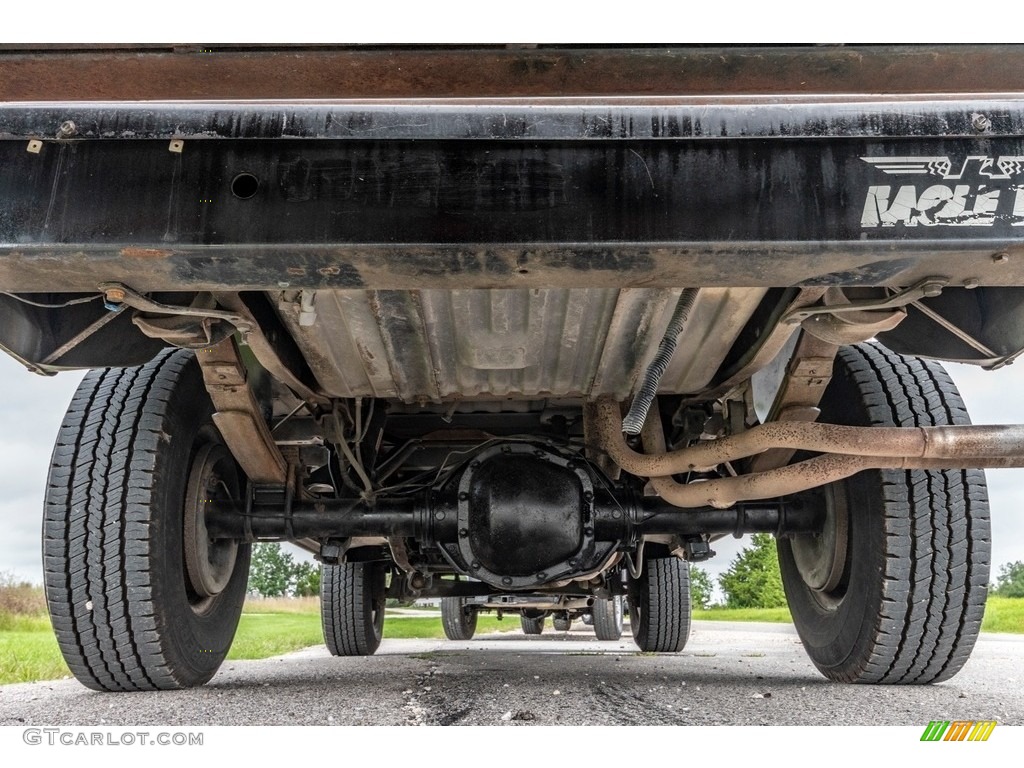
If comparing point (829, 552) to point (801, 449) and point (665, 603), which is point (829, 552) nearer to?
point (801, 449)

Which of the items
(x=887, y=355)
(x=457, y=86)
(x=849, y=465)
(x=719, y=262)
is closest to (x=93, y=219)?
(x=457, y=86)

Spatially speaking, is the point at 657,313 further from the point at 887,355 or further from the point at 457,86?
the point at 887,355

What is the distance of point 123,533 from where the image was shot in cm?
201

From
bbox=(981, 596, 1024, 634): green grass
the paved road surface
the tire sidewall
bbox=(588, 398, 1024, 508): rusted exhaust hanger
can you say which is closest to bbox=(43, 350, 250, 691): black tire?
the tire sidewall

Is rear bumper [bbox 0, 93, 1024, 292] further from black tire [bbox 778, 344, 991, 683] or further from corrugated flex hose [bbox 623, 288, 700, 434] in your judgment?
black tire [bbox 778, 344, 991, 683]

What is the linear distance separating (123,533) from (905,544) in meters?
1.97

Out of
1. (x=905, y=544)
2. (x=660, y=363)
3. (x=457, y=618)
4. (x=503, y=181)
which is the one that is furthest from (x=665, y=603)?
(x=503, y=181)

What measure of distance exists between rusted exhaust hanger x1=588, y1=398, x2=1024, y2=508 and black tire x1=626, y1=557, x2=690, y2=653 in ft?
7.14

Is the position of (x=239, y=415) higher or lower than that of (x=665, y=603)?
higher

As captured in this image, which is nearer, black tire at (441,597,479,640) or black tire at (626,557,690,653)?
black tire at (626,557,690,653)

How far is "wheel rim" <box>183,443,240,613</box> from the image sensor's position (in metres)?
2.24

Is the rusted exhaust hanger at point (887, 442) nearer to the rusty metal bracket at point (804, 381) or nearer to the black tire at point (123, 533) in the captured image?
the rusty metal bracket at point (804, 381)

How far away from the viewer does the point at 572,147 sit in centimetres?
113
